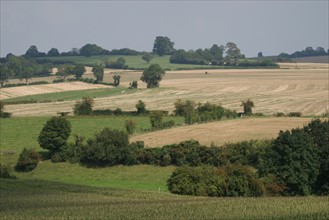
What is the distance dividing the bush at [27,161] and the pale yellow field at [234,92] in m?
38.5

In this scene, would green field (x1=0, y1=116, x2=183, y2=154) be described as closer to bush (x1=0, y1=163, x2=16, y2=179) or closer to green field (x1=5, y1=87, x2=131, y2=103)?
bush (x1=0, y1=163, x2=16, y2=179)

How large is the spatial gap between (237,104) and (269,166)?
57.7 metres

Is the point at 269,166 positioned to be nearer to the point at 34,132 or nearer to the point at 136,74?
the point at 34,132

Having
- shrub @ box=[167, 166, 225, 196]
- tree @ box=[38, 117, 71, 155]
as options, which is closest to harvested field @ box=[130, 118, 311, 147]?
tree @ box=[38, 117, 71, 155]

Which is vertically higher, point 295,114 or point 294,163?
point 294,163

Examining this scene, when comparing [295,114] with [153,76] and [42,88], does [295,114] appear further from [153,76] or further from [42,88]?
[42,88]

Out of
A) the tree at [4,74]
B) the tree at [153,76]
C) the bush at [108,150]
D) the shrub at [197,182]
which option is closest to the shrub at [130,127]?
the bush at [108,150]

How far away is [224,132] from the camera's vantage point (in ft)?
309

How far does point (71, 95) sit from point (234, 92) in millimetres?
33557

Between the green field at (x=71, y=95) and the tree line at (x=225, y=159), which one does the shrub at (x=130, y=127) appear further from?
the green field at (x=71, y=95)

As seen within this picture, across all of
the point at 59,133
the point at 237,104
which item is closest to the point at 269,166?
the point at 59,133

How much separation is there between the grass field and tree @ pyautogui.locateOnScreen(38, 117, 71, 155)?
878 inches

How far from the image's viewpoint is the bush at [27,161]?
83188 millimetres

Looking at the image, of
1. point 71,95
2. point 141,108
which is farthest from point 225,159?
point 71,95
